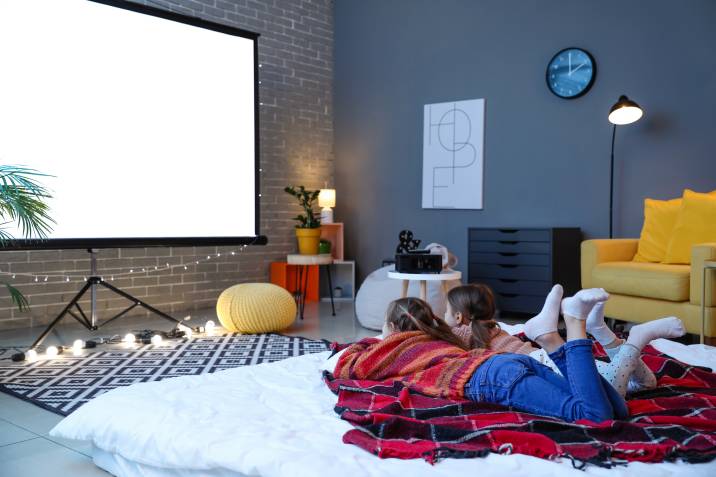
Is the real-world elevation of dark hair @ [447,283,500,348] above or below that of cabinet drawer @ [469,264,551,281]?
above

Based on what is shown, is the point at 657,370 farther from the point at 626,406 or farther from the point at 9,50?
the point at 9,50

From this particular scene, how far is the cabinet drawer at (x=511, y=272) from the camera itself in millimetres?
4910

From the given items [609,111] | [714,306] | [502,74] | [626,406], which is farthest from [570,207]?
[626,406]

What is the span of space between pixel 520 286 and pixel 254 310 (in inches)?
76.0

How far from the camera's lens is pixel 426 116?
238 inches

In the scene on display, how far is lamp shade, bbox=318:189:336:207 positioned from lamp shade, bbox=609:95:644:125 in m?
2.51

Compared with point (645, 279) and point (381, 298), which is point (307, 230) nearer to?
point (381, 298)

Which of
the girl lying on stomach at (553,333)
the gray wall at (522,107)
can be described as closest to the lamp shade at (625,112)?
the gray wall at (522,107)

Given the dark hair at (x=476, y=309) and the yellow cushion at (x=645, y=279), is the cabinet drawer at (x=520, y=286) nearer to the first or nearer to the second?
the yellow cushion at (x=645, y=279)

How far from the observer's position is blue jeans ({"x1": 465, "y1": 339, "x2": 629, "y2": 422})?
72.2 inches

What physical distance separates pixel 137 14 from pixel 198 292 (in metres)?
2.30

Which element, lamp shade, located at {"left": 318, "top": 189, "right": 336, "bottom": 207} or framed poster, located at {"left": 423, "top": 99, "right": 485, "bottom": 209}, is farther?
lamp shade, located at {"left": 318, "top": 189, "right": 336, "bottom": 207}

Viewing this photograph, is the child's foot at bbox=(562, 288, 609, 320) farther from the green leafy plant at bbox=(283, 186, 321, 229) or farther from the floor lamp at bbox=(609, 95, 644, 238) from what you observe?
the green leafy plant at bbox=(283, 186, 321, 229)

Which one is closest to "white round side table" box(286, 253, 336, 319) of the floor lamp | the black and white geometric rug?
the black and white geometric rug
